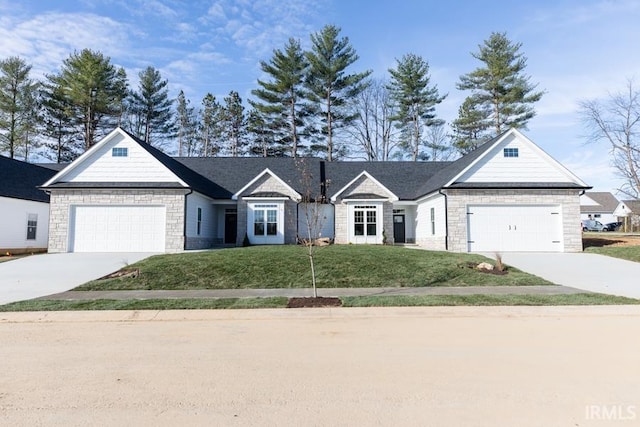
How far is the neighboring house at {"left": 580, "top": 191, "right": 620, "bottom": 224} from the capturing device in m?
64.6

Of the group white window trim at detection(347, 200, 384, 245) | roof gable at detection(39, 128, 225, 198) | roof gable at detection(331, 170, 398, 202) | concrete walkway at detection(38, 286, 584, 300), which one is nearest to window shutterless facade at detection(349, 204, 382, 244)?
Answer: white window trim at detection(347, 200, 384, 245)

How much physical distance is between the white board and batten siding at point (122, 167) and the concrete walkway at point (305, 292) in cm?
1134

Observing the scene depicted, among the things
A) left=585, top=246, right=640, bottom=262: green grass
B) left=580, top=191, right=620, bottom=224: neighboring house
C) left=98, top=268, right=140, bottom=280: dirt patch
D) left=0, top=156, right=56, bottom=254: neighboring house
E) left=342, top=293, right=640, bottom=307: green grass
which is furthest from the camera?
left=580, top=191, right=620, bottom=224: neighboring house

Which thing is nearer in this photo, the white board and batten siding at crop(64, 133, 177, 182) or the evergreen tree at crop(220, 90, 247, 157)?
the white board and batten siding at crop(64, 133, 177, 182)

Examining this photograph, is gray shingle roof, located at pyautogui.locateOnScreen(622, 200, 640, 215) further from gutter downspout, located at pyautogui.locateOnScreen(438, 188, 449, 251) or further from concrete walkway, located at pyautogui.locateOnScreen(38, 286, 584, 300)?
concrete walkway, located at pyautogui.locateOnScreen(38, 286, 584, 300)

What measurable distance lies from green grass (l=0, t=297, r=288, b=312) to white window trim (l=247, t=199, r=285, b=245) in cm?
1356

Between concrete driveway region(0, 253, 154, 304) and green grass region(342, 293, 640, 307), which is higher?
concrete driveway region(0, 253, 154, 304)

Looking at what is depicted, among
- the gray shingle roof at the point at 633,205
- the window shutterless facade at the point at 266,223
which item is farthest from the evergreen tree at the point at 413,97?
the gray shingle roof at the point at 633,205

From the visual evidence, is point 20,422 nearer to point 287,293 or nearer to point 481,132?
point 287,293

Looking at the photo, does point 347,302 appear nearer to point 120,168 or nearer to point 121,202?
point 121,202

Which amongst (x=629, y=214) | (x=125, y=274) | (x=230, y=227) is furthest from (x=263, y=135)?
(x=629, y=214)

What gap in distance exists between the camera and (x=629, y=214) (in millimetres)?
51594

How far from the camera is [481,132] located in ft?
133

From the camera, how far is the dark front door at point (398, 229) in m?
26.1
